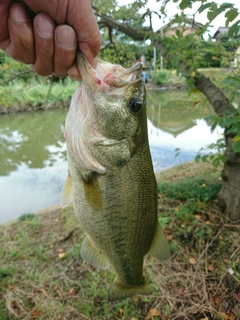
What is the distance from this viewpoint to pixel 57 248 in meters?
3.94

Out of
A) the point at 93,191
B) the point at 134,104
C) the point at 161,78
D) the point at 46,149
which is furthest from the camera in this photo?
the point at 161,78

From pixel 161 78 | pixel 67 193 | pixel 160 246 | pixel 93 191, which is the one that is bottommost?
pixel 161 78

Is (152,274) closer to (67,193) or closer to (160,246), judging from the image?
(160,246)

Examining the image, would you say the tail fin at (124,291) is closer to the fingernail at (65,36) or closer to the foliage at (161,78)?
the fingernail at (65,36)

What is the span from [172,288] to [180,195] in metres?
1.57

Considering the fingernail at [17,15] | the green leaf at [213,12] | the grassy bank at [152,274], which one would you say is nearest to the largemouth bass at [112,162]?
the fingernail at [17,15]

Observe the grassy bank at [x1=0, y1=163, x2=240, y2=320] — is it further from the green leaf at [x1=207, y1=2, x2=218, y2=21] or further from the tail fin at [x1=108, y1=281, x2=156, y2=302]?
the green leaf at [x1=207, y1=2, x2=218, y2=21]

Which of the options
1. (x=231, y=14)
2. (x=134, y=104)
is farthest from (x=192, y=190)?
(x=134, y=104)

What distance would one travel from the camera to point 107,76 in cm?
139

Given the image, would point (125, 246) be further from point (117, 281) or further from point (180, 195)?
point (180, 195)

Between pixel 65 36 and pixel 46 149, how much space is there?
858cm

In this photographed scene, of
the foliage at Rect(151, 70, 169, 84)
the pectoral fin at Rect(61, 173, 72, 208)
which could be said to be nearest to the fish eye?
the pectoral fin at Rect(61, 173, 72, 208)

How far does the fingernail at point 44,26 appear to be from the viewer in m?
1.13

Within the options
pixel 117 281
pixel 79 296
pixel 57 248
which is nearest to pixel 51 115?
pixel 57 248
